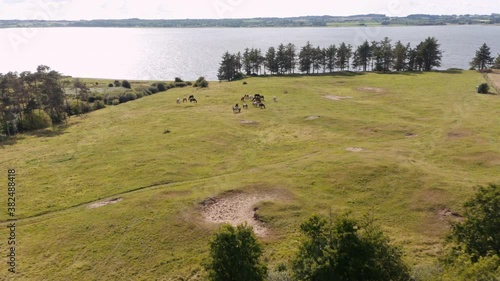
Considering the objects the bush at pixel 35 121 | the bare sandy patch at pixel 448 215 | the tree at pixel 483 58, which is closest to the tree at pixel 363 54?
the tree at pixel 483 58

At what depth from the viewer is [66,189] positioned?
180ft

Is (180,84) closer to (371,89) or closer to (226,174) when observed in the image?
(371,89)

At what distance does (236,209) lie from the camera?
47438 mm

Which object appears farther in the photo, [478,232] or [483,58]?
[483,58]

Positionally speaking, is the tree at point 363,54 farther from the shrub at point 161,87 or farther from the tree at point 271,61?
the shrub at point 161,87

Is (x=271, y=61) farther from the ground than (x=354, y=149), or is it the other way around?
(x=271, y=61)

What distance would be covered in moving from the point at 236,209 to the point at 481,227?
86.8ft

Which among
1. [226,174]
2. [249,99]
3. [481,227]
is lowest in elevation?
[226,174]

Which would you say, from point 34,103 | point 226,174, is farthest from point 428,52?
point 34,103

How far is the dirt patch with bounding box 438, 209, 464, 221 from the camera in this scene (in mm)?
43969

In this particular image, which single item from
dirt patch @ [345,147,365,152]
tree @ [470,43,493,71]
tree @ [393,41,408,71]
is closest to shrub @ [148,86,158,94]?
dirt patch @ [345,147,365,152]

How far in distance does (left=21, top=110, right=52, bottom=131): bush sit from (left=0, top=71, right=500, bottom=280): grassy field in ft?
24.3

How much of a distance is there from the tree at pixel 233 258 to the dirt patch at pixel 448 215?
2574 centimetres

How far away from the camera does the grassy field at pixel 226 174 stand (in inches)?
1591
